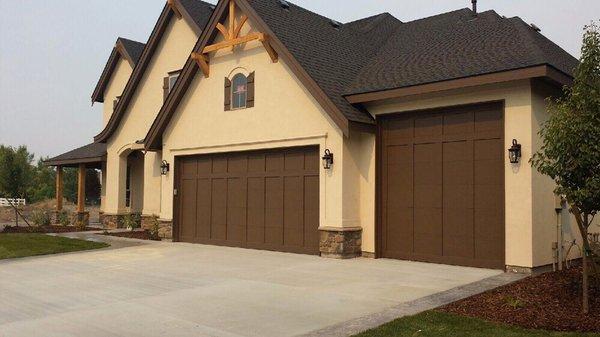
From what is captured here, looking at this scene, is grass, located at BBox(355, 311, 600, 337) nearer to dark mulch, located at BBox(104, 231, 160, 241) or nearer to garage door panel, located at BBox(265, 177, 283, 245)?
garage door panel, located at BBox(265, 177, 283, 245)

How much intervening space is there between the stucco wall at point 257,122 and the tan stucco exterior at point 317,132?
0.09ft

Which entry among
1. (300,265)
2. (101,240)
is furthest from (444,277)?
(101,240)

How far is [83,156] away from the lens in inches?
992

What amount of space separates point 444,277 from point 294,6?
10.5 m

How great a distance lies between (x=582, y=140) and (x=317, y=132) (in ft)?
24.1

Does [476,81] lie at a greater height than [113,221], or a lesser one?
greater

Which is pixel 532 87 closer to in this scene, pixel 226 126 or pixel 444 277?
pixel 444 277

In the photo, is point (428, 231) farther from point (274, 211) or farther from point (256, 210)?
point (256, 210)

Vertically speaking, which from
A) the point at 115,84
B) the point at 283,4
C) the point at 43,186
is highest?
the point at 283,4

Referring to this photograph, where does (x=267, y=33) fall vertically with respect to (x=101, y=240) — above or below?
above

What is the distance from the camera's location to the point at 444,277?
1026 centimetres

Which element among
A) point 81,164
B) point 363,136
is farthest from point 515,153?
point 81,164

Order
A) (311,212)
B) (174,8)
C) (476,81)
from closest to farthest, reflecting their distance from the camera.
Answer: (476,81), (311,212), (174,8)

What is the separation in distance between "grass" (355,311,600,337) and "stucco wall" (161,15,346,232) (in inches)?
246
